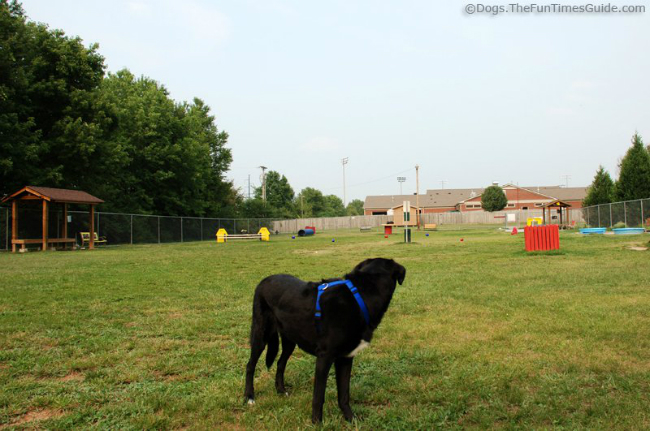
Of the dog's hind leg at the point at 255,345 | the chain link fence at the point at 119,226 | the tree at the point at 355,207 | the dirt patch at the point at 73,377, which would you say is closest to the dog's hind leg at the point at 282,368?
the dog's hind leg at the point at 255,345

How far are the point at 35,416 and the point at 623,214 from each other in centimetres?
3482

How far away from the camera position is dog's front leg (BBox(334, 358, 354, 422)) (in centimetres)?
323

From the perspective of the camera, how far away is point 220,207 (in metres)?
51.3

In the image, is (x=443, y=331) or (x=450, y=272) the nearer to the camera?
(x=443, y=331)

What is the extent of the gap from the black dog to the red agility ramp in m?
13.9

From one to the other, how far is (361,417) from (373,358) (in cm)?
139

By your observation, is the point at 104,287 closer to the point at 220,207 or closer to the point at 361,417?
the point at 361,417

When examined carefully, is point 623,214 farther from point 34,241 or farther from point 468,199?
point 468,199

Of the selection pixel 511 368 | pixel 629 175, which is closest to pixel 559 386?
pixel 511 368

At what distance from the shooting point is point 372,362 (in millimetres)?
4492

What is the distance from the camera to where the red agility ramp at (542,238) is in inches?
607

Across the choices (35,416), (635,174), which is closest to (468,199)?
(635,174)

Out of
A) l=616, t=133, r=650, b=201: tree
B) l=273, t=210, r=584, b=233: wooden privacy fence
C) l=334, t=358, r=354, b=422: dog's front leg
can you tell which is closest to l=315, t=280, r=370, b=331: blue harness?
l=334, t=358, r=354, b=422: dog's front leg

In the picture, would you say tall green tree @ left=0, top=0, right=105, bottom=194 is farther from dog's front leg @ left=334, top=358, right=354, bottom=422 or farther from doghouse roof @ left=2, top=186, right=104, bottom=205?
dog's front leg @ left=334, top=358, right=354, bottom=422
